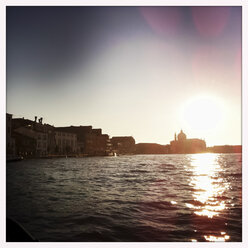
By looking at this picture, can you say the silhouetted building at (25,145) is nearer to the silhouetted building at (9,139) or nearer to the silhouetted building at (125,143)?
the silhouetted building at (9,139)

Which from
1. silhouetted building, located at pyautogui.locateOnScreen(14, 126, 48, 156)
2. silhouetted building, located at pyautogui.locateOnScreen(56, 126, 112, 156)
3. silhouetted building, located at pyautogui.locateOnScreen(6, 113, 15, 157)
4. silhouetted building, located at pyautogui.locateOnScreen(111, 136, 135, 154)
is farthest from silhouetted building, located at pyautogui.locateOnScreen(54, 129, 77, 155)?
silhouetted building, located at pyautogui.locateOnScreen(111, 136, 135, 154)

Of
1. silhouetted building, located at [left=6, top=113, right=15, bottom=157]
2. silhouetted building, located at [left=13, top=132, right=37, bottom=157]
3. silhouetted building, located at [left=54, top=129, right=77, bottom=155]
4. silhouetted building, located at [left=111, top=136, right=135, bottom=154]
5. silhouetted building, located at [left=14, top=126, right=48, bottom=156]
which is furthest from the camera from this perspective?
silhouetted building, located at [left=111, top=136, right=135, bottom=154]

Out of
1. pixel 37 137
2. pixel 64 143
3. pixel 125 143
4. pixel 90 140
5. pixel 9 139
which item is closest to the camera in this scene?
pixel 9 139

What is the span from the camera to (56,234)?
7.23 meters

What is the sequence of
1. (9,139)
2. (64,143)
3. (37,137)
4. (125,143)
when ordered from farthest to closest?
1. (125,143)
2. (64,143)
3. (37,137)
4. (9,139)

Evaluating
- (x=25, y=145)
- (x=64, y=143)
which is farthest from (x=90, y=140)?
(x=25, y=145)

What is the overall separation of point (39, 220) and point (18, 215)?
136 centimetres

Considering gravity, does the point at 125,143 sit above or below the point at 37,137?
below

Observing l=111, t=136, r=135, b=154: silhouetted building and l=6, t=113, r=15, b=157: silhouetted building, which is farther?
l=111, t=136, r=135, b=154: silhouetted building

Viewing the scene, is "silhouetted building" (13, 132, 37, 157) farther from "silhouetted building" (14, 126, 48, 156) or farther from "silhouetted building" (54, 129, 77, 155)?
"silhouetted building" (54, 129, 77, 155)

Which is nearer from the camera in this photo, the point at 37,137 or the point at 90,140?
the point at 37,137

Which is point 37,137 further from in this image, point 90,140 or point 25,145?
point 90,140

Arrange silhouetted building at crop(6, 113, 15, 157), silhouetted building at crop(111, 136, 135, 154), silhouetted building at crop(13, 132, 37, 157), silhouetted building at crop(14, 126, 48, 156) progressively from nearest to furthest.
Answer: silhouetted building at crop(6, 113, 15, 157), silhouetted building at crop(13, 132, 37, 157), silhouetted building at crop(14, 126, 48, 156), silhouetted building at crop(111, 136, 135, 154)
